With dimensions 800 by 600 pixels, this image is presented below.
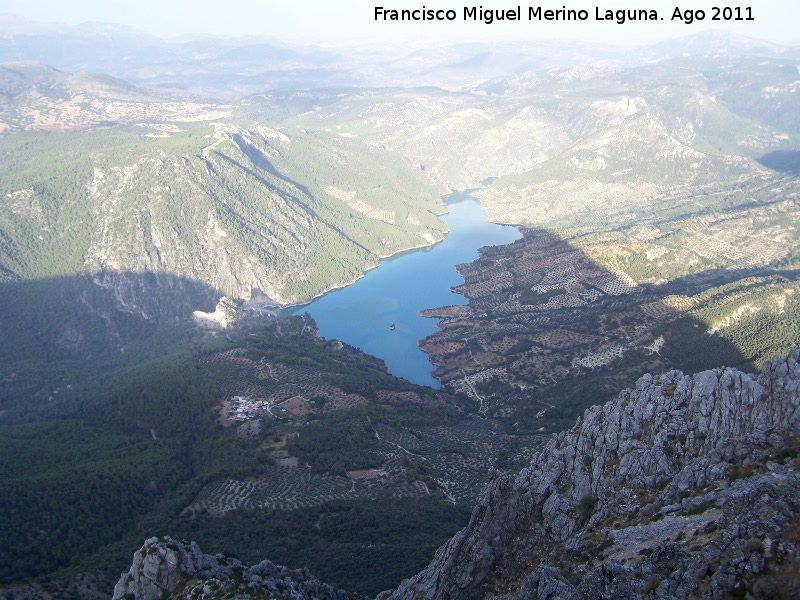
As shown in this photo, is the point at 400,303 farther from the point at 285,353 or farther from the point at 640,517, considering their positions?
the point at 640,517

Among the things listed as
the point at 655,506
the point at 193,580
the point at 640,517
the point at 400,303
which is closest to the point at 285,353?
the point at 400,303

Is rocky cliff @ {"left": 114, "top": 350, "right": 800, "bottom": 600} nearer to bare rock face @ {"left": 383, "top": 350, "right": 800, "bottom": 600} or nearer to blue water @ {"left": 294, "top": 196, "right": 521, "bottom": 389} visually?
bare rock face @ {"left": 383, "top": 350, "right": 800, "bottom": 600}

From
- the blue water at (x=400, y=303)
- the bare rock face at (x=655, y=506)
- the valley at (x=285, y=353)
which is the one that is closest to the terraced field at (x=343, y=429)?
the valley at (x=285, y=353)

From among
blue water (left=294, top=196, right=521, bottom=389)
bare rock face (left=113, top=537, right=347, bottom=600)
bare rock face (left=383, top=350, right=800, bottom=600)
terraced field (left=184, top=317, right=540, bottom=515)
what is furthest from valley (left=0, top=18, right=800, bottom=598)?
bare rock face (left=113, top=537, right=347, bottom=600)

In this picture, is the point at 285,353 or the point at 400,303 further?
the point at 400,303

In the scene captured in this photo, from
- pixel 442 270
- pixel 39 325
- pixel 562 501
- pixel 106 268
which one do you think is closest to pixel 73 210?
pixel 106 268

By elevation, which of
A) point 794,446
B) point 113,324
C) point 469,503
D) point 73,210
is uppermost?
point 794,446

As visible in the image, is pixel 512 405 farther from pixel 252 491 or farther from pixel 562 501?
pixel 562 501
